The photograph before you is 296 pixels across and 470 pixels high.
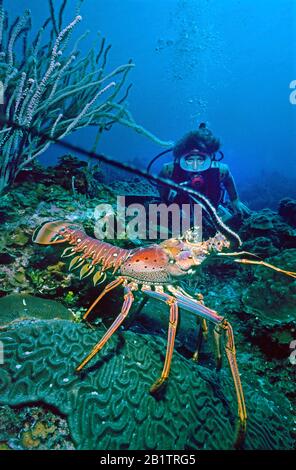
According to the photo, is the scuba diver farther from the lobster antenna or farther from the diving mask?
the lobster antenna

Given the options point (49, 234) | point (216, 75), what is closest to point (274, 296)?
point (49, 234)

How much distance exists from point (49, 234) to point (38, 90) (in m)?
1.56

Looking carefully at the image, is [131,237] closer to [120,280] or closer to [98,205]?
[98,205]

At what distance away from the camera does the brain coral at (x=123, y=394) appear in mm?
1768

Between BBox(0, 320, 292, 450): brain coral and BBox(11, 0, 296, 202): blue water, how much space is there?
4802cm

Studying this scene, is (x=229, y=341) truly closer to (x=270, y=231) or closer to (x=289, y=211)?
(x=270, y=231)

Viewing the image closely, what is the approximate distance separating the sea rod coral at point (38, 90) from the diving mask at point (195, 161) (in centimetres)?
62

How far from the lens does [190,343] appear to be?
9.73ft

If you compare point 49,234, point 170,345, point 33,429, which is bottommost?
point 33,429

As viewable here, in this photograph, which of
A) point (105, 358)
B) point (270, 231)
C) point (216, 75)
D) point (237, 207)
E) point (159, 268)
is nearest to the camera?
point (105, 358)

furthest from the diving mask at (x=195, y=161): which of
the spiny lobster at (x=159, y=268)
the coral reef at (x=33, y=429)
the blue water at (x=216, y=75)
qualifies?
the blue water at (x=216, y=75)

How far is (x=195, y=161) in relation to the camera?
16.0 ft

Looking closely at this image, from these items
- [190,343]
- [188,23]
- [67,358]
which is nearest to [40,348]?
[67,358]

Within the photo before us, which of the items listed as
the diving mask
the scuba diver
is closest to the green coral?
the scuba diver
